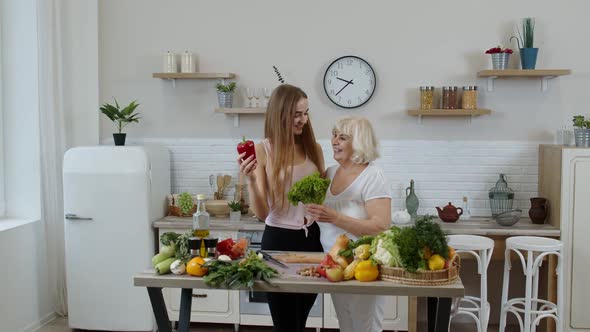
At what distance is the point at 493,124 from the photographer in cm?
566

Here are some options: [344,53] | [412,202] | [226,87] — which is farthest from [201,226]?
[344,53]

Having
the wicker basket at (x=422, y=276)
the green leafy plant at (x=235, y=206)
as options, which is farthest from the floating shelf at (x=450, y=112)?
the wicker basket at (x=422, y=276)

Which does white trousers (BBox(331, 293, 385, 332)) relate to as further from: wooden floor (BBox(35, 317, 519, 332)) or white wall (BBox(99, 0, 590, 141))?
white wall (BBox(99, 0, 590, 141))

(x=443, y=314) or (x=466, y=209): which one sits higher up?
(x=466, y=209)

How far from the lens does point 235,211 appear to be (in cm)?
543

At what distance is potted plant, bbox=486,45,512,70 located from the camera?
539 cm

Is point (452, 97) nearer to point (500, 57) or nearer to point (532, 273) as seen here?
point (500, 57)

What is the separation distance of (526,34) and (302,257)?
3.15m

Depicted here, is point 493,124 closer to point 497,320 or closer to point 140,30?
point 497,320

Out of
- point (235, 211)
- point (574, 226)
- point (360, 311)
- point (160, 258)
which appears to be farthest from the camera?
point (235, 211)

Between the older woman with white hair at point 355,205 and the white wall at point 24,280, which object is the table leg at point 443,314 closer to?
the older woman with white hair at point 355,205

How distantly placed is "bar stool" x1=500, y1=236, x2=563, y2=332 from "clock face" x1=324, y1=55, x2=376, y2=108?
1705mm

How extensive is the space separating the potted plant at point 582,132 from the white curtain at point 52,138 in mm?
4092

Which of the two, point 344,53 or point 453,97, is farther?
point 344,53
